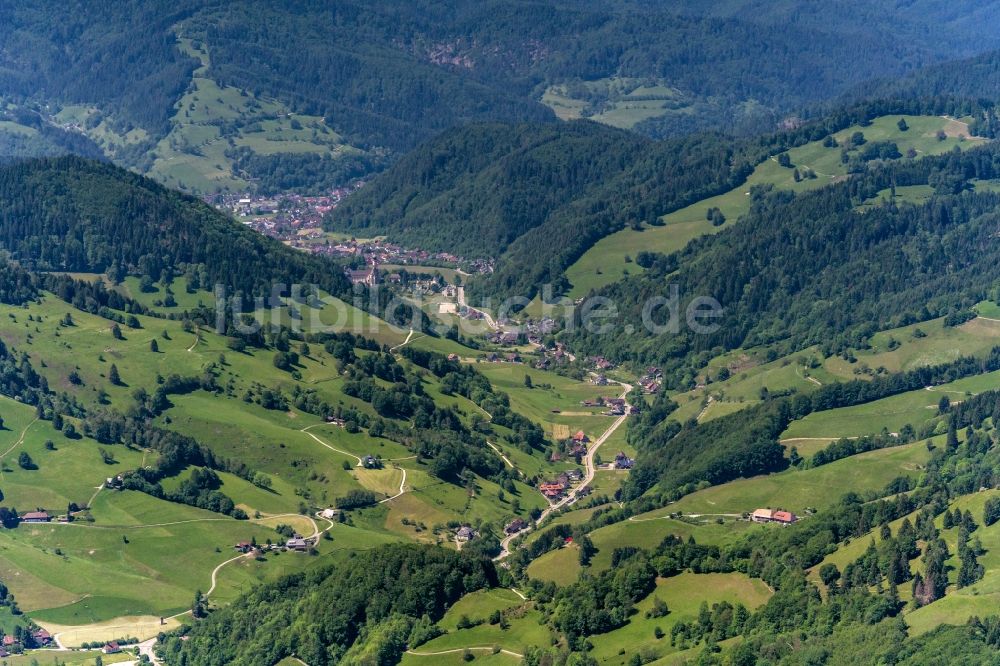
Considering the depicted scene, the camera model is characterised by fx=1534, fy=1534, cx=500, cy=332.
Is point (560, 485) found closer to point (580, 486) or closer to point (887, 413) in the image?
point (580, 486)

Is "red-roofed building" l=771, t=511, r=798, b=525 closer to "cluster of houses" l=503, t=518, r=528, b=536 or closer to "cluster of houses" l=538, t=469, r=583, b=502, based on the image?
"cluster of houses" l=503, t=518, r=528, b=536

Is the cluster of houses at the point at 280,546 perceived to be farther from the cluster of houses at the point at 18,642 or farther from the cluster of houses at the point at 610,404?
the cluster of houses at the point at 610,404

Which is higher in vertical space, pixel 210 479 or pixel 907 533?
pixel 907 533

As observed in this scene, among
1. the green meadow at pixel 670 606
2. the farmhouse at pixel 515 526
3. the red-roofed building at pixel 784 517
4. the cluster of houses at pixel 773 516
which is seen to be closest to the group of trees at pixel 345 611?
the green meadow at pixel 670 606

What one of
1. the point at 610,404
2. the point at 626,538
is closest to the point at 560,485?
the point at 626,538

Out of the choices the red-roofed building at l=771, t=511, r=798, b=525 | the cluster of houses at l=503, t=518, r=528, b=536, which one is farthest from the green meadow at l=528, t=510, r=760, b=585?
the cluster of houses at l=503, t=518, r=528, b=536

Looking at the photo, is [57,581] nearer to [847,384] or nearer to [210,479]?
[210,479]

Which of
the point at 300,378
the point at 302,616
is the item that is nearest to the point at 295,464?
the point at 300,378
